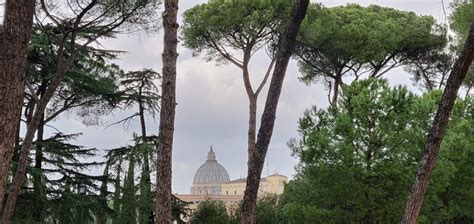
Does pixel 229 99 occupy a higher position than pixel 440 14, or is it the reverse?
pixel 229 99

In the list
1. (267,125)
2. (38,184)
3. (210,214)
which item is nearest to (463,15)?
(267,125)

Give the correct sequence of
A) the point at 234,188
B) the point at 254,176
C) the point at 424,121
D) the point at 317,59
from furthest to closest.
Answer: the point at 234,188
the point at 317,59
the point at 424,121
the point at 254,176

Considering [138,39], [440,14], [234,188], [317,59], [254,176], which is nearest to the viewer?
[440,14]

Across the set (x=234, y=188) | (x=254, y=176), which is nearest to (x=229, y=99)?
(x=254, y=176)

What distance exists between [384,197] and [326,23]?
5984mm

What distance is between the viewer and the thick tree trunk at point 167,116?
658 cm

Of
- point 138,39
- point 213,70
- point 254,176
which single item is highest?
point 213,70

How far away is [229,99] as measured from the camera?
14.6m

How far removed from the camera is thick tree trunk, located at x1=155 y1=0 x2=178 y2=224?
21.6 feet

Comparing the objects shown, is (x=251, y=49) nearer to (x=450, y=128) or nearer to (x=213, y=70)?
(x=213, y=70)

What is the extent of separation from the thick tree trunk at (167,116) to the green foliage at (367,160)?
443cm

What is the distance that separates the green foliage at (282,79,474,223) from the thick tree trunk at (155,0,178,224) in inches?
174

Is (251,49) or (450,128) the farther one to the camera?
(251,49)

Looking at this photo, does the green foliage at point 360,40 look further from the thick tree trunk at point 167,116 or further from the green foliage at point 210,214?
the thick tree trunk at point 167,116
